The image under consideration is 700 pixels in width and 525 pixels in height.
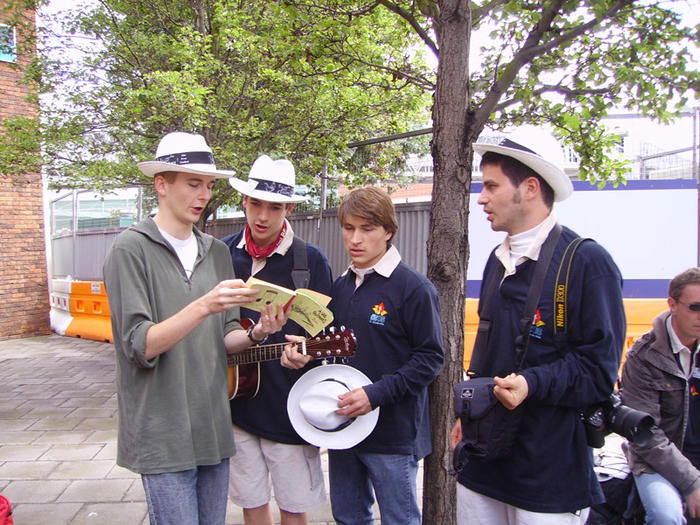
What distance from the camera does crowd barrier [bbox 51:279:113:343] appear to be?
468 inches

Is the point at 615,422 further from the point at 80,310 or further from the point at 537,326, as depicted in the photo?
the point at 80,310

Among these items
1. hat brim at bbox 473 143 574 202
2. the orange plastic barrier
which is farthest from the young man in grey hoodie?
the orange plastic barrier

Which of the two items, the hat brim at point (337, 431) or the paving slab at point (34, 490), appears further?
the paving slab at point (34, 490)

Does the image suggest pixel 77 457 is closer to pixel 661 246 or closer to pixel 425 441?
pixel 425 441

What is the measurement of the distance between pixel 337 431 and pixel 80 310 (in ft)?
38.0

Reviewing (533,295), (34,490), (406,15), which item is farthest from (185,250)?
(34,490)

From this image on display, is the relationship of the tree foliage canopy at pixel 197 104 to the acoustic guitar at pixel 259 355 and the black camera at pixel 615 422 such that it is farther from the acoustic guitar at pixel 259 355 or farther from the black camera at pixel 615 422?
the black camera at pixel 615 422

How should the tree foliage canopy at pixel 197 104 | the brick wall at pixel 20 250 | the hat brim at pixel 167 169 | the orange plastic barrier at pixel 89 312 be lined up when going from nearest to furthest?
the hat brim at pixel 167 169 < the tree foliage canopy at pixel 197 104 < the orange plastic barrier at pixel 89 312 < the brick wall at pixel 20 250

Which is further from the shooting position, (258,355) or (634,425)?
(258,355)

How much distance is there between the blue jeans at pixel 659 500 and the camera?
283 centimetres

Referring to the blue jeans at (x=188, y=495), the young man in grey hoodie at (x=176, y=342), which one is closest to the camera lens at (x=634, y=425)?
the young man in grey hoodie at (x=176, y=342)

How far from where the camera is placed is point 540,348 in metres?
2.13

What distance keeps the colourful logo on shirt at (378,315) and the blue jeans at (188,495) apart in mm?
924

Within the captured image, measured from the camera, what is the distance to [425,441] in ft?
9.50
